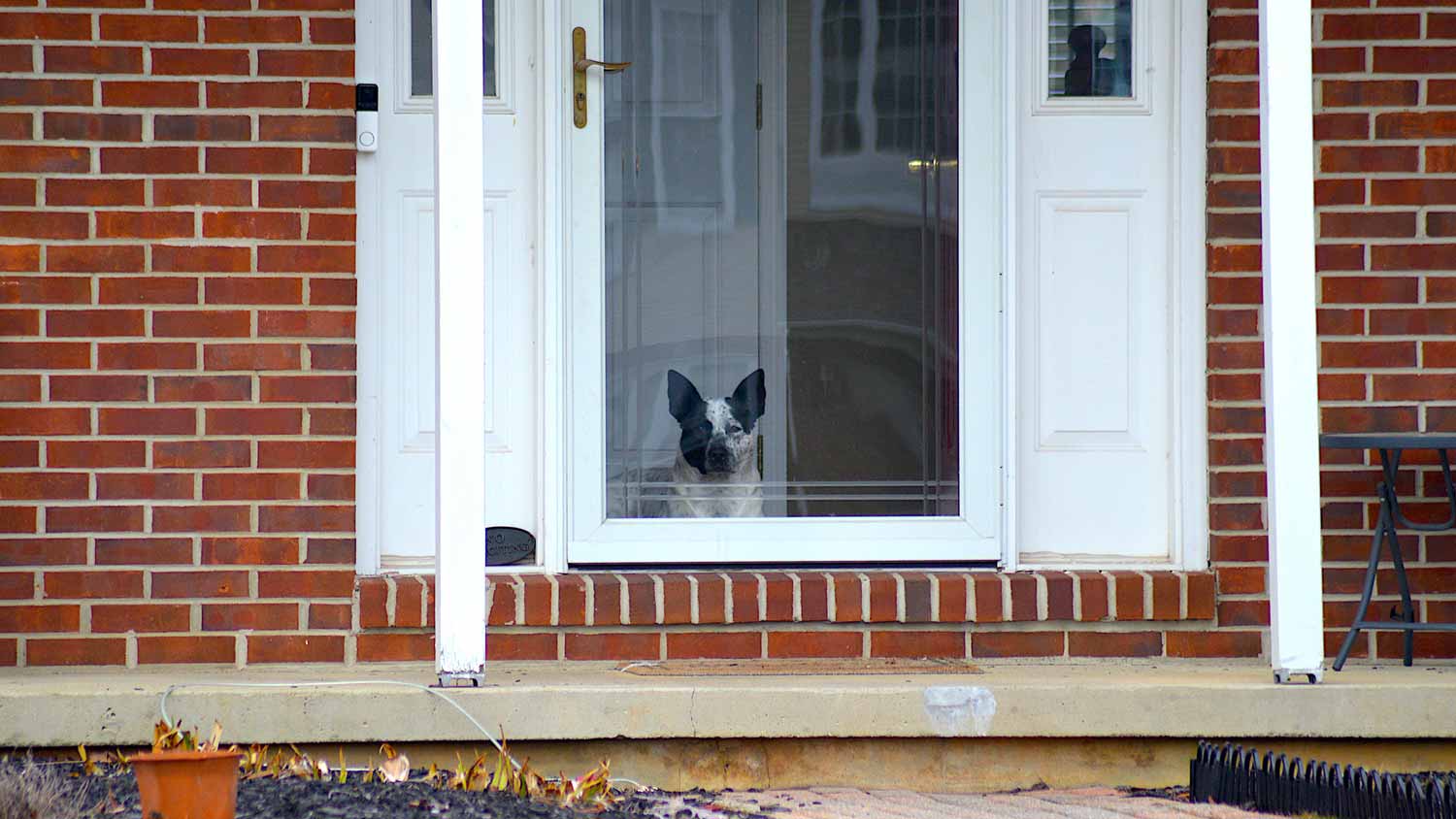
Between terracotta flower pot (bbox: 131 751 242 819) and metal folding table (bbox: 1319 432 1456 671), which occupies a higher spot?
metal folding table (bbox: 1319 432 1456 671)

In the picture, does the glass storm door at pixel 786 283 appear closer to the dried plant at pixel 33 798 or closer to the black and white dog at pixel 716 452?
the black and white dog at pixel 716 452

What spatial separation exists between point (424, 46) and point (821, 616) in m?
1.77

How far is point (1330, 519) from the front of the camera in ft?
12.9

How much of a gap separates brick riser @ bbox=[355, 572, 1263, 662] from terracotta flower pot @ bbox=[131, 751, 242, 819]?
1.26m

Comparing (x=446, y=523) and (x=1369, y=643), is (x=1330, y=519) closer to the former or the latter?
(x=1369, y=643)

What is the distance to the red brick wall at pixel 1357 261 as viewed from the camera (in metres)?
3.90

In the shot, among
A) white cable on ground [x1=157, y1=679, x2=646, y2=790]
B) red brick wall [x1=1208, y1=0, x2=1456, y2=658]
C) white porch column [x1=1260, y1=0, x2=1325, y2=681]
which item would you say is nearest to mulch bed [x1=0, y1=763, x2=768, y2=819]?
white cable on ground [x1=157, y1=679, x2=646, y2=790]

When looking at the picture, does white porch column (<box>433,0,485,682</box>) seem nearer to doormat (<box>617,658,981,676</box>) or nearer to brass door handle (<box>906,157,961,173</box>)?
doormat (<box>617,658,981,676</box>)

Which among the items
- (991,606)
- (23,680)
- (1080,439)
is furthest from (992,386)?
(23,680)

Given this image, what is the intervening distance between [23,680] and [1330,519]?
320 cm

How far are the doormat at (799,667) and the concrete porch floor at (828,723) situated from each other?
0.55 ft

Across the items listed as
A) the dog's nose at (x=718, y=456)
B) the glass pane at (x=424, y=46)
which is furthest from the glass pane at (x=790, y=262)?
the glass pane at (x=424, y=46)

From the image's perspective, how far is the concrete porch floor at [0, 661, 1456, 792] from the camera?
333cm

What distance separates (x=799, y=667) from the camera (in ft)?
12.4
